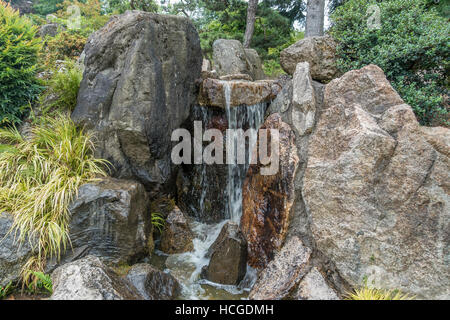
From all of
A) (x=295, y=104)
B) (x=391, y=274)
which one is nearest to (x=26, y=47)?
(x=295, y=104)

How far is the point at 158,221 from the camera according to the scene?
521cm

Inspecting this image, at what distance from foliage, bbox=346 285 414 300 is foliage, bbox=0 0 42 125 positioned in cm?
630

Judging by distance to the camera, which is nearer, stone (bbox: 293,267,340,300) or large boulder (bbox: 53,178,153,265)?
stone (bbox: 293,267,340,300)

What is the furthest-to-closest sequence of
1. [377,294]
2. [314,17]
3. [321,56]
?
[314,17] < [321,56] < [377,294]

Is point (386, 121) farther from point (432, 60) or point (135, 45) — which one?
point (135, 45)

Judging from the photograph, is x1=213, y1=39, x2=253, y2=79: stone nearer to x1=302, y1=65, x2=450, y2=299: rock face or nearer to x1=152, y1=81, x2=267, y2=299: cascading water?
x1=152, y1=81, x2=267, y2=299: cascading water

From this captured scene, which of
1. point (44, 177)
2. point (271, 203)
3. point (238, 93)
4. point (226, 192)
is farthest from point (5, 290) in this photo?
point (238, 93)

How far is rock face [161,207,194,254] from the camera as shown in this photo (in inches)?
192

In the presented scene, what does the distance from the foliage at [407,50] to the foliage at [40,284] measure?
5939 mm

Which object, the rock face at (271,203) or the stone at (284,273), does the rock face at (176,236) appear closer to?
the rock face at (271,203)

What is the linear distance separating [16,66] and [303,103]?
5.57 m

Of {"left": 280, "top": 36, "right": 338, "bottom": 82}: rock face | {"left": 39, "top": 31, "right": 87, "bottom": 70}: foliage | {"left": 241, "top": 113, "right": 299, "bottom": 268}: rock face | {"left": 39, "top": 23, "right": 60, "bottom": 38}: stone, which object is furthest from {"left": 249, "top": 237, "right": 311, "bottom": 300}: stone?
{"left": 39, "top": 23, "right": 60, "bottom": 38}: stone

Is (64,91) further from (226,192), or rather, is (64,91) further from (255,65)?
(255,65)

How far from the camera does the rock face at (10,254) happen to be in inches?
133
